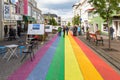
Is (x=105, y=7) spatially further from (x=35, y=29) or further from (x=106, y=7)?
(x=35, y=29)

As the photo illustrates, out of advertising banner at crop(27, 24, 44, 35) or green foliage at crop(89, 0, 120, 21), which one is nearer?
green foliage at crop(89, 0, 120, 21)

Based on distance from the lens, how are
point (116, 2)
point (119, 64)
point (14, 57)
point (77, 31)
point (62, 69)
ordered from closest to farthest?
1. point (62, 69)
2. point (119, 64)
3. point (14, 57)
4. point (116, 2)
5. point (77, 31)

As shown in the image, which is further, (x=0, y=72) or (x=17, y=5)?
(x=17, y=5)

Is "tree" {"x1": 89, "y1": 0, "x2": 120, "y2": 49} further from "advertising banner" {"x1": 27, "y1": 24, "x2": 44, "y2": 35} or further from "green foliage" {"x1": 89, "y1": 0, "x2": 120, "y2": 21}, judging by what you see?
"advertising banner" {"x1": 27, "y1": 24, "x2": 44, "y2": 35}

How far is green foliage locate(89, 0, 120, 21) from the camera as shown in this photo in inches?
794

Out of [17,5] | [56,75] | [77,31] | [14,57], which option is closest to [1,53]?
[14,57]

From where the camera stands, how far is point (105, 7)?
2062 centimetres

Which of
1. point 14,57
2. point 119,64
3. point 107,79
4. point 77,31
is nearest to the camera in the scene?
point 107,79

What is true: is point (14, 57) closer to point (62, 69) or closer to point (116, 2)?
point (62, 69)

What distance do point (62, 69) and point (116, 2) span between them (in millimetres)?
10265

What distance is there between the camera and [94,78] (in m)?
9.75

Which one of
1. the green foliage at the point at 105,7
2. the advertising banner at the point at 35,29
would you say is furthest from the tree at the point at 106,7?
the advertising banner at the point at 35,29

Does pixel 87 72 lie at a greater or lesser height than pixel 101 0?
lesser

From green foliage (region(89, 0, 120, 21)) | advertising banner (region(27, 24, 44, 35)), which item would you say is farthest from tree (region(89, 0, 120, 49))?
advertising banner (region(27, 24, 44, 35))
